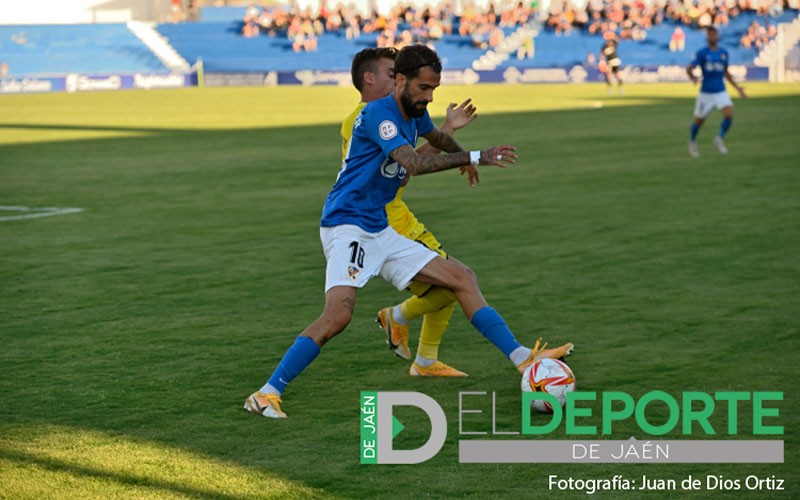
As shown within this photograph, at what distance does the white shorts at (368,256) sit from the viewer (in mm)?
6711

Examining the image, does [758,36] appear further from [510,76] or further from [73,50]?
[73,50]

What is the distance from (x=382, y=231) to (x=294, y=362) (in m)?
0.88

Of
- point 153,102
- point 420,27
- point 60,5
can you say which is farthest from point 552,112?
point 60,5

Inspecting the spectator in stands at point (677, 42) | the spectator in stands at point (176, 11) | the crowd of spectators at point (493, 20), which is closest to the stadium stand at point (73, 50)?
the spectator in stands at point (176, 11)

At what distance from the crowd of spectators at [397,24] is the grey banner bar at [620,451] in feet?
177

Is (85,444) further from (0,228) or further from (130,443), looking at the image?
(0,228)

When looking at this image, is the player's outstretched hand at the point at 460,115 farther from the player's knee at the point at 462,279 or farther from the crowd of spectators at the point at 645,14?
the crowd of spectators at the point at 645,14

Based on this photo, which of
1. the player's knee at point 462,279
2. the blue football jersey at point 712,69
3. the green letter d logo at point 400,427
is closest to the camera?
the green letter d logo at point 400,427

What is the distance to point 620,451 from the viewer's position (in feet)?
19.2

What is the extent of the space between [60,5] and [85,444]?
2527 inches

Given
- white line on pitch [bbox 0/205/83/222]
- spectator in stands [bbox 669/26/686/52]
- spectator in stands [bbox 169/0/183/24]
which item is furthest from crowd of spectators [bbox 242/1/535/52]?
white line on pitch [bbox 0/205/83/222]

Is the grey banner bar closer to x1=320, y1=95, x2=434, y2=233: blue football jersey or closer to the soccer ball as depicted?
the soccer ball

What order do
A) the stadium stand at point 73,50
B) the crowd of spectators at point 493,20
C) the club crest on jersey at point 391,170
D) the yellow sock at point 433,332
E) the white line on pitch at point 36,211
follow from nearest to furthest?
the club crest on jersey at point 391,170 → the yellow sock at point 433,332 → the white line on pitch at point 36,211 → the crowd of spectators at point 493,20 → the stadium stand at point 73,50

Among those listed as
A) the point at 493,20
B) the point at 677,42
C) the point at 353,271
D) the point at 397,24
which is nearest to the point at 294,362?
the point at 353,271
